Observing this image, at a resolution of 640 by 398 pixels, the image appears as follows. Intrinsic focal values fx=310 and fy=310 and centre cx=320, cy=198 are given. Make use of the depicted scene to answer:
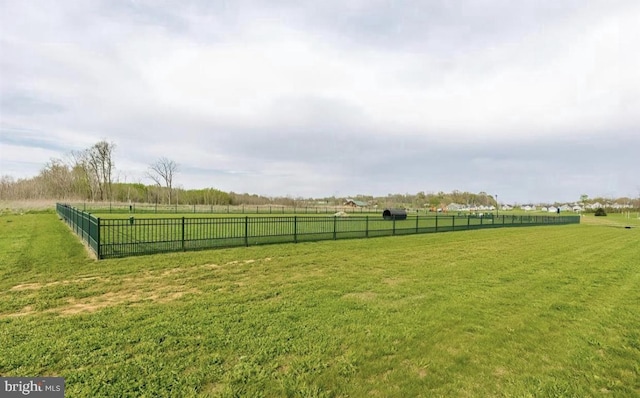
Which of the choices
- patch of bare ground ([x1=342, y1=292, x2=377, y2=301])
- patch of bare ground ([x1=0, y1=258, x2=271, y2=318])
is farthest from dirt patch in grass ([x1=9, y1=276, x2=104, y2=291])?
patch of bare ground ([x1=342, y1=292, x2=377, y2=301])

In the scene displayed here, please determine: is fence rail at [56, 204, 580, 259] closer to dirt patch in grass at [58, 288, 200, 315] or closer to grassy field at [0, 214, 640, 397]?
grassy field at [0, 214, 640, 397]

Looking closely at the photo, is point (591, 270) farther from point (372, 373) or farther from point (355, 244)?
point (372, 373)

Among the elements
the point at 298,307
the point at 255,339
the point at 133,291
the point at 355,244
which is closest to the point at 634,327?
the point at 298,307

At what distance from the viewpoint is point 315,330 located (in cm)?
442

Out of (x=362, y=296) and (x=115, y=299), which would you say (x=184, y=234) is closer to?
(x=115, y=299)

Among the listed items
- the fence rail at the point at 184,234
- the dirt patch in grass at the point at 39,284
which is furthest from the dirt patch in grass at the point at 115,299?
the fence rail at the point at 184,234

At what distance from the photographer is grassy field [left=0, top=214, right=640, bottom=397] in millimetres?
3207

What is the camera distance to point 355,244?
14062 millimetres

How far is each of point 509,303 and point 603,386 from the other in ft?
8.91

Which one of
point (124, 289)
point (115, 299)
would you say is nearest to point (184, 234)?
point (124, 289)

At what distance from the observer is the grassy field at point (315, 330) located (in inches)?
126

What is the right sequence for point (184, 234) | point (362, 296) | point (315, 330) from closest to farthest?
1. point (315, 330)
2. point (362, 296)
3. point (184, 234)

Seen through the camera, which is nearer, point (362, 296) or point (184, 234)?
point (362, 296)

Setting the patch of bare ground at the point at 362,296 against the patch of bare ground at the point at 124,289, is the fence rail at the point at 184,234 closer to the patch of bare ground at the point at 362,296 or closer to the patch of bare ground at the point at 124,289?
the patch of bare ground at the point at 124,289
